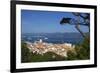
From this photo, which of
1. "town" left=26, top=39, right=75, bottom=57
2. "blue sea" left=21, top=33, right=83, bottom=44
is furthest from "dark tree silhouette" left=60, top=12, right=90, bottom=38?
"town" left=26, top=39, right=75, bottom=57

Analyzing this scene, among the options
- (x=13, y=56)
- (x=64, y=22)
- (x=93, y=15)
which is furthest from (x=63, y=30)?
(x=13, y=56)

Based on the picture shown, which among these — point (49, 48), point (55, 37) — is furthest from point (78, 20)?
point (49, 48)

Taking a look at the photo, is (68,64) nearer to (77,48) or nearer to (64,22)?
(77,48)

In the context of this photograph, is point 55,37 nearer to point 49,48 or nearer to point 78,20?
point 49,48

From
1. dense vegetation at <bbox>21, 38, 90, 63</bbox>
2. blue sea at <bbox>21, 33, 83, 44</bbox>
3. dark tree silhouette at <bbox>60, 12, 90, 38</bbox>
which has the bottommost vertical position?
dense vegetation at <bbox>21, 38, 90, 63</bbox>

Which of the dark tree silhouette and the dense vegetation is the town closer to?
the dense vegetation

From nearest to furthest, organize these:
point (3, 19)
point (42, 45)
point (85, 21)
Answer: point (3, 19), point (42, 45), point (85, 21)
